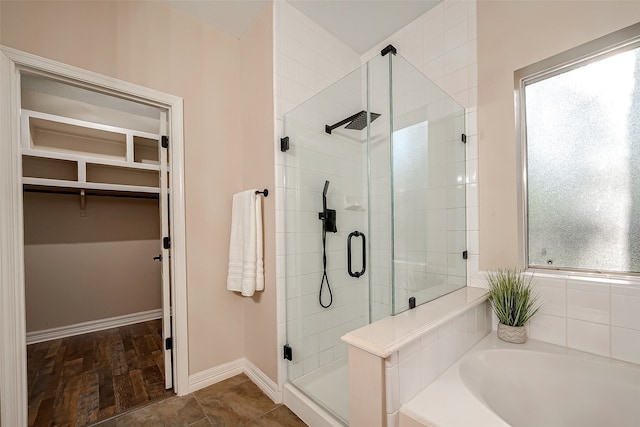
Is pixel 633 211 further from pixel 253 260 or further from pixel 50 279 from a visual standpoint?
pixel 50 279

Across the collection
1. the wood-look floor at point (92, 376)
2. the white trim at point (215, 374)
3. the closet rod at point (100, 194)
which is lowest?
the wood-look floor at point (92, 376)

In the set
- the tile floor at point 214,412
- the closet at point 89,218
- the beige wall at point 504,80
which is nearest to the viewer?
the beige wall at point 504,80

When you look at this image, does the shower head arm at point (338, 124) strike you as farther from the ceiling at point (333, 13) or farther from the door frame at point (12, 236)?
the door frame at point (12, 236)

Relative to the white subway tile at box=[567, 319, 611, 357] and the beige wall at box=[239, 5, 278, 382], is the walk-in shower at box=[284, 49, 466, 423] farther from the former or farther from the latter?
the white subway tile at box=[567, 319, 611, 357]

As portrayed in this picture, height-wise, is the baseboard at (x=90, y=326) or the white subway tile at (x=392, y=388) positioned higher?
the white subway tile at (x=392, y=388)

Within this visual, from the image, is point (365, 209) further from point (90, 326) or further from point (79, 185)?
point (90, 326)

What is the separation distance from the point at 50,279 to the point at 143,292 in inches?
34.1

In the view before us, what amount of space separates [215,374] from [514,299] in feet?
6.82

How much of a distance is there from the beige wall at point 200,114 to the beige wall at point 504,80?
4.74 ft

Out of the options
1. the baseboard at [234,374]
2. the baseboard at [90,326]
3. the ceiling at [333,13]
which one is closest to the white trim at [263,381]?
the baseboard at [234,374]

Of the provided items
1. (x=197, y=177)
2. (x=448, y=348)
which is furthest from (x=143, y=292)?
(x=448, y=348)

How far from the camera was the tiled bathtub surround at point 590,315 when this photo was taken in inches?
49.1

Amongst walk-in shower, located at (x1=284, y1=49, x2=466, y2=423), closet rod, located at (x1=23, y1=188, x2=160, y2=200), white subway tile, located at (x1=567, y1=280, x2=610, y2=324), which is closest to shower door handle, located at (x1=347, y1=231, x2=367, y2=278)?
walk-in shower, located at (x1=284, y1=49, x2=466, y2=423)

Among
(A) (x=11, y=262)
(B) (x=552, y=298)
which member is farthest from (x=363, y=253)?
(A) (x=11, y=262)
